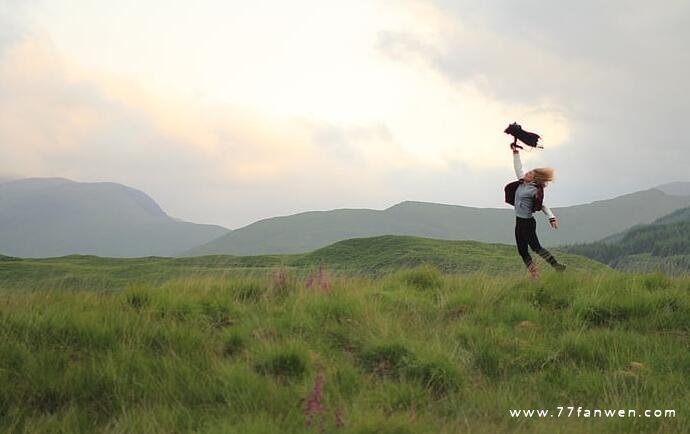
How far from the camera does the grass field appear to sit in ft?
14.5

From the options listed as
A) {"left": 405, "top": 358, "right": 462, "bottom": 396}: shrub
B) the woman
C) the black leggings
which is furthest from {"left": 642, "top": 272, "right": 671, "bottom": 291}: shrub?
{"left": 405, "top": 358, "right": 462, "bottom": 396}: shrub

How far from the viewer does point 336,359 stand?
5758 mm

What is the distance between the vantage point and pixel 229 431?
3.92m

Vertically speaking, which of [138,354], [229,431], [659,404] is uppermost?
[138,354]

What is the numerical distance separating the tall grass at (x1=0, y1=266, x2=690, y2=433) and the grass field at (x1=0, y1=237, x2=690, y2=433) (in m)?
0.02

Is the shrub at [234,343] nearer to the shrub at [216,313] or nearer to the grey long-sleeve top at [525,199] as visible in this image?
the shrub at [216,313]

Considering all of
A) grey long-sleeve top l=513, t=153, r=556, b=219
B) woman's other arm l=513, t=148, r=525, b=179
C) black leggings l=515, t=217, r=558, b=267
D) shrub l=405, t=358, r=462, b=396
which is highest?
woman's other arm l=513, t=148, r=525, b=179

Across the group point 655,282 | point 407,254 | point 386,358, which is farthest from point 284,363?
point 407,254

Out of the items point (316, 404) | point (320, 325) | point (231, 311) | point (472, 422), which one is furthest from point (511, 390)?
point (231, 311)

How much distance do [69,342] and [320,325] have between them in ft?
10.0

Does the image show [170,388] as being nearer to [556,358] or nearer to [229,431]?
[229,431]

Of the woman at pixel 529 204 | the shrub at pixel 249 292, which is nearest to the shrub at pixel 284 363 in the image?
the shrub at pixel 249 292

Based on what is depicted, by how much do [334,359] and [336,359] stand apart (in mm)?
25

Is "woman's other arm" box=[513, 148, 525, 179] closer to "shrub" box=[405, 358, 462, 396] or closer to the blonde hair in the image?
the blonde hair
